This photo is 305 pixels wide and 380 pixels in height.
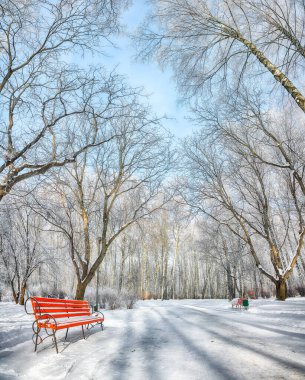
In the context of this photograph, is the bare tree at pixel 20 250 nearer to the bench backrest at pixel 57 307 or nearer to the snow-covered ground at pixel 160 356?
the bench backrest at pixel 57 307

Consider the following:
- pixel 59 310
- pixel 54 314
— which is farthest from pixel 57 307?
pixel 54 314

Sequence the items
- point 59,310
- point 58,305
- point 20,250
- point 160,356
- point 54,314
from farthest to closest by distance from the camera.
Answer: point 20,250 < point 58,305 < point 59,310 < point 54,314 < point 160,356

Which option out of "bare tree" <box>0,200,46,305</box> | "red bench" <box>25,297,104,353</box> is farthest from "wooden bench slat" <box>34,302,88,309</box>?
"bare tree" <box>0,200,46,305</box>

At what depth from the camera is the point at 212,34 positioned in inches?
272

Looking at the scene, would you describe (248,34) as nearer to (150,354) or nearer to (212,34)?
(212,34)

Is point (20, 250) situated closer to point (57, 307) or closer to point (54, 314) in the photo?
point (57, 307)

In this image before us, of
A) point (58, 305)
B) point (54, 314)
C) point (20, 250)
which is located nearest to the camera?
point (54, 314)

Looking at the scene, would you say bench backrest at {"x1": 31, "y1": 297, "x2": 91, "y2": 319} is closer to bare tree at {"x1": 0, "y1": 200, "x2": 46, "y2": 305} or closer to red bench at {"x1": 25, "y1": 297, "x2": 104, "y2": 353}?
red bench at {"x1": 25, "y1": 297, "x2": 104, "y2": 353}

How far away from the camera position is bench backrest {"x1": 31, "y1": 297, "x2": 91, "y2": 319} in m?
4.48

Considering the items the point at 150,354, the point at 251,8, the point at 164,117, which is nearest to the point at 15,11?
the point at 164,117

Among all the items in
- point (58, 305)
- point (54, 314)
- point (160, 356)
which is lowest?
point (160, 356)

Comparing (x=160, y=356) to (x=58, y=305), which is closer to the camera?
(x=160, y=356)

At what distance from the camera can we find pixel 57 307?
518 centimetres

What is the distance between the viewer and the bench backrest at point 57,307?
14.7ft
